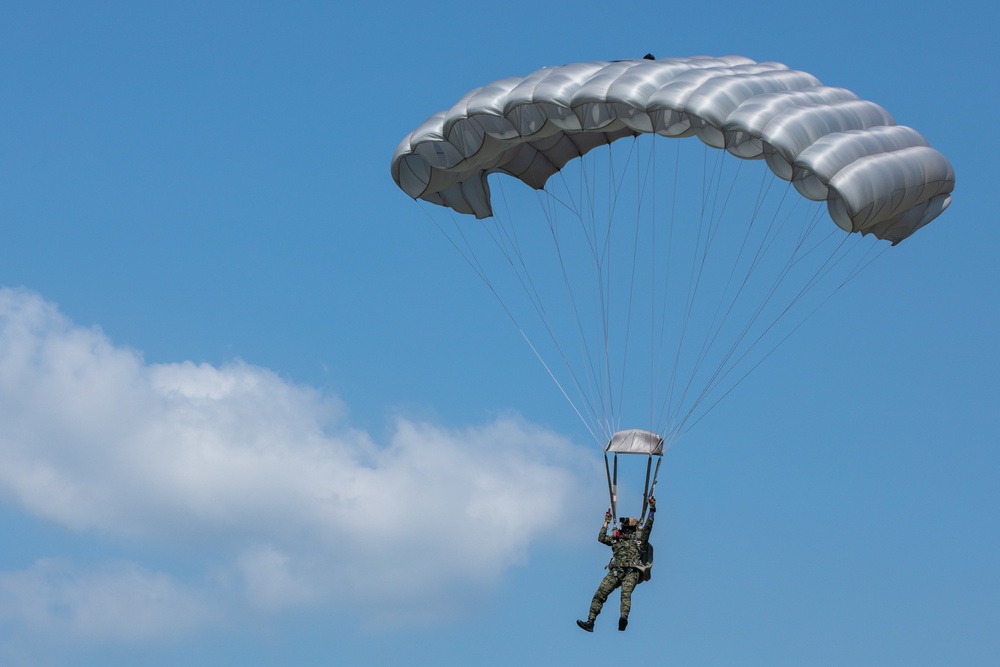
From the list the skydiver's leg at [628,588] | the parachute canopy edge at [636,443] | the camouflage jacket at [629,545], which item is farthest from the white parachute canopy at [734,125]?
the skydiver's leg at [628,588]

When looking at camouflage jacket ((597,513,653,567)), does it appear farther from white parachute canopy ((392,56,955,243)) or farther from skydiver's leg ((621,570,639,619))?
white parachute canopy ((392,56,955,243))

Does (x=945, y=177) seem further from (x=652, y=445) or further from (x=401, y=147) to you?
(x=401, y=147)

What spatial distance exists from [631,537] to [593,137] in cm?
702

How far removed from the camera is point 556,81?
33.5 metres

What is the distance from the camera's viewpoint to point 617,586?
33844mm

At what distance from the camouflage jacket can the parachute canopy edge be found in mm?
1003

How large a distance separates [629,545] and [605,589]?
30.3 inches

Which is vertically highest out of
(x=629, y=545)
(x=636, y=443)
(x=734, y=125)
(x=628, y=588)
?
(x=734, y=125)

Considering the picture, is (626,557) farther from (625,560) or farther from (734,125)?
(734,125)

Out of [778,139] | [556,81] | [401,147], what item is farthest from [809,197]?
[401,147]

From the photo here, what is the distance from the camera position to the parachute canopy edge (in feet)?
111

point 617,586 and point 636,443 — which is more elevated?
point 636,443

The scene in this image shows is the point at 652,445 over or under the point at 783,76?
under

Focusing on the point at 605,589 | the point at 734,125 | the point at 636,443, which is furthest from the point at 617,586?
the point at 734,125
